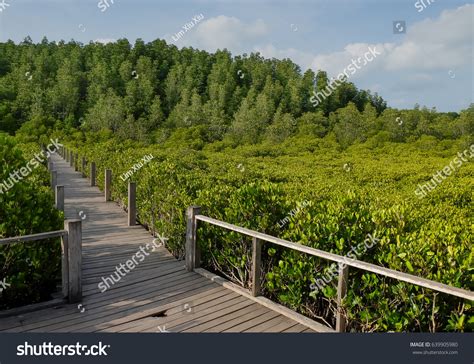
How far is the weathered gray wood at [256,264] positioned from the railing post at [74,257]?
2.33 m

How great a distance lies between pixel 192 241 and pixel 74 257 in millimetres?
1985

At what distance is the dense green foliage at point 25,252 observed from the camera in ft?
17.1

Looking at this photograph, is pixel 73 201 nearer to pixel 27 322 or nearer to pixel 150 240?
pixel 150 240

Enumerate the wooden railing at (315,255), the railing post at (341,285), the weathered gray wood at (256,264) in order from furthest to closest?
the weathered gray wood at (256,264)
the railing post at (341,285)
the wooden railing at (315,255)

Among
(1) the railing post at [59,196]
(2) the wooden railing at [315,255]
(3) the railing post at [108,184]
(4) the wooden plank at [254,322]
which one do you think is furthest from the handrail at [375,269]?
(3) the railing post at [108,184]

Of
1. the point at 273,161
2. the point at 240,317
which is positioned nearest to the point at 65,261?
the point at 240,317

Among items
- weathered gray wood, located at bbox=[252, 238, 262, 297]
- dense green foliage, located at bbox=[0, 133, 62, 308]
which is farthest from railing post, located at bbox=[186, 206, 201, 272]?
dense green foliage, located at bbox=[0, 133, 62, 308]

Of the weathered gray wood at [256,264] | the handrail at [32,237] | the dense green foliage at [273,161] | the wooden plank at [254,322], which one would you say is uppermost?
the dense green foliage at [273,161]

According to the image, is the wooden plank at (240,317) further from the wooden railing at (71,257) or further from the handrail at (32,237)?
the handrail at (32,237)

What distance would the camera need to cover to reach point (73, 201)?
1438 centimetres

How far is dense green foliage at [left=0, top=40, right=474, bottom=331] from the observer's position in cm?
455

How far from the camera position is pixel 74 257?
544cm
